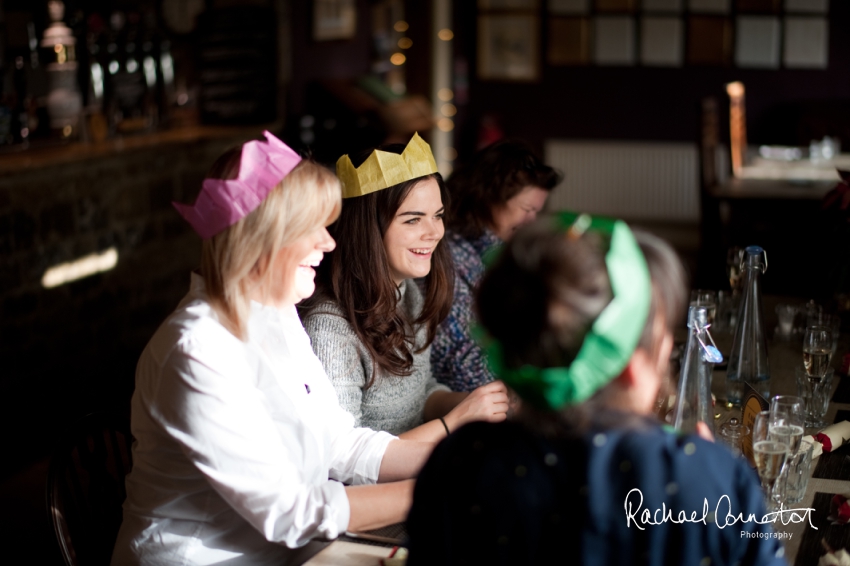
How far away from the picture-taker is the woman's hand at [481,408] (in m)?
1.88

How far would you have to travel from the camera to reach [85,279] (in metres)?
3.80

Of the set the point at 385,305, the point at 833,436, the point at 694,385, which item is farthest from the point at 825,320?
the point at 385,305

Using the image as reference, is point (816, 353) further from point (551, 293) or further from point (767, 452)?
point (551, 293)

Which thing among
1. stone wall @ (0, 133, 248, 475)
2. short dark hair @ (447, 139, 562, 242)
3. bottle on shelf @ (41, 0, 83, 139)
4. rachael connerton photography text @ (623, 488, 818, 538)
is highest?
bottle on shelf @ (41, 0, 83, 139)

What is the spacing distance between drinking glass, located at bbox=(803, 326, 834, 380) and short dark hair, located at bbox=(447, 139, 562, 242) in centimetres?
101

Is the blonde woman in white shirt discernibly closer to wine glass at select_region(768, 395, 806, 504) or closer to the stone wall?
wine glass at select_region(768, 395, 806, 504)

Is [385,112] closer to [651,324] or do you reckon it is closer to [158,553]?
[158,553]

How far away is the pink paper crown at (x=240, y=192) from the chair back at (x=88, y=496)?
1.78 ft

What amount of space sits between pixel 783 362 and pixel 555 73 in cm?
538

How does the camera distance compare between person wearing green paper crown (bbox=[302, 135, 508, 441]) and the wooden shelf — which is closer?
person wearing green paper crown (bbox=[302, 135, 508, 441])

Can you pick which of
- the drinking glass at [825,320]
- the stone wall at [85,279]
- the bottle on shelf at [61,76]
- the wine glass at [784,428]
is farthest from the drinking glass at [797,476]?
the bottle on shelf at [61,76]

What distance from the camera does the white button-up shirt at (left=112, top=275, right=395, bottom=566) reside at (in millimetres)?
1380

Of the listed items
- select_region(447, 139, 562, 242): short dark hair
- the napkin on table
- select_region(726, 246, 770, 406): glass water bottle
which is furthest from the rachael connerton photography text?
select_region(447, 139, 562, 242): short dark hair

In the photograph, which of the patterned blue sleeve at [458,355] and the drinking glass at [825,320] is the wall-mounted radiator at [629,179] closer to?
the drinking glass at [825,320]
